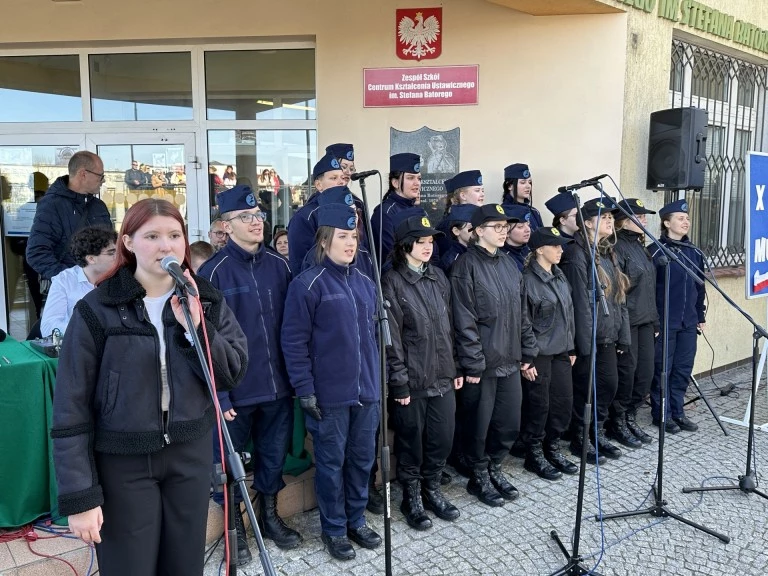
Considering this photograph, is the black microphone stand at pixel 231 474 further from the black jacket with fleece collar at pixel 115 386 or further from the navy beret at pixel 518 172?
the navy beret at pixel 518 172

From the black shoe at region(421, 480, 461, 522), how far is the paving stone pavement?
5cm

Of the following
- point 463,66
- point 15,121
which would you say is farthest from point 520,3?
point 15,121

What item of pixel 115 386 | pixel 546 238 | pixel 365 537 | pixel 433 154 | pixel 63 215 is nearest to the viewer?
pixel 115 386

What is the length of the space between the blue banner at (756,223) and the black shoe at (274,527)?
403 cm

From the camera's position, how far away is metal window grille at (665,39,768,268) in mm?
6559

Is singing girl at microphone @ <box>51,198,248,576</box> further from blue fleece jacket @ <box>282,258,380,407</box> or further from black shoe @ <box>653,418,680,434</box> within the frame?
black shoe @ <box>653,418,680,434</box>

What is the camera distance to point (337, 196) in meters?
3.45

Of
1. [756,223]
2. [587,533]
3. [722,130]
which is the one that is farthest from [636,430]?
Answer: [722,130]

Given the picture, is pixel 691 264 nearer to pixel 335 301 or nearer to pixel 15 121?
pixel 335 301

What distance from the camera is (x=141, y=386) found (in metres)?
2.01

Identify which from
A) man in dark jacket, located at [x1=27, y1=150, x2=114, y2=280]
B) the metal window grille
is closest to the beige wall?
the metal window grille

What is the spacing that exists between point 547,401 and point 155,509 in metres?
2.96

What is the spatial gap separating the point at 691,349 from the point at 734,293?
2212mm

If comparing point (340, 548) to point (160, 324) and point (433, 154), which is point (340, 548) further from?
point (433, 154)
